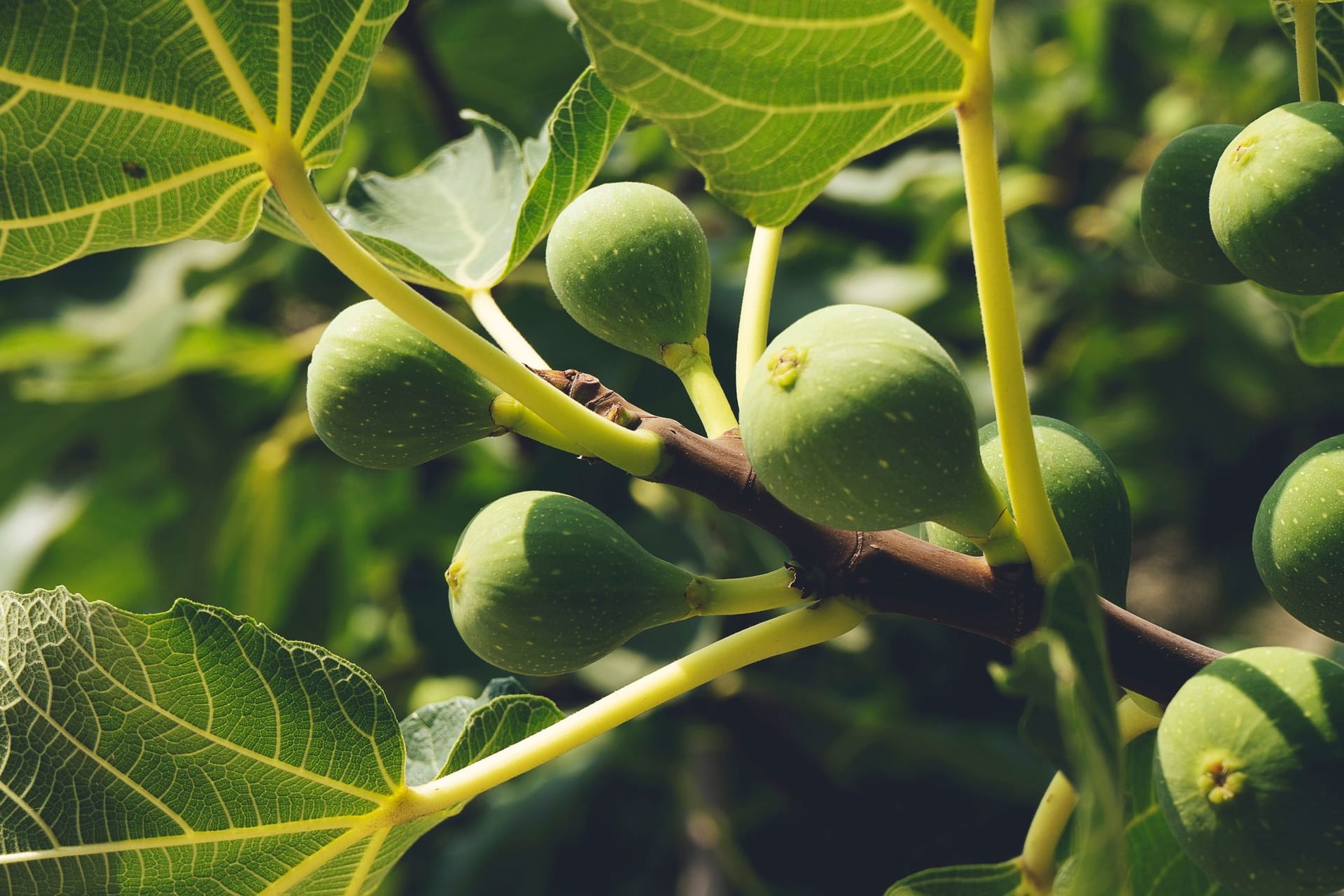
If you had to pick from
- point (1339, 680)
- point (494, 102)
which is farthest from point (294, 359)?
point (1339, 680)

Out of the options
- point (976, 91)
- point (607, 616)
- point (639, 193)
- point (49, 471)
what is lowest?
point (49, 471)

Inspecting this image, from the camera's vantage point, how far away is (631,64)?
80cm

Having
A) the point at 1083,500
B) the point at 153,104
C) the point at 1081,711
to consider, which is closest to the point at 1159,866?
the point at 1083,500

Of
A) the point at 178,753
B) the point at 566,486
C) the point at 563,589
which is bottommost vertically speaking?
the point at 566,486

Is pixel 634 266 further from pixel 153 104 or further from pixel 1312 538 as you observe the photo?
pixel 1312 538

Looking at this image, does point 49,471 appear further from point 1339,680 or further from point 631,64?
point 1339,680

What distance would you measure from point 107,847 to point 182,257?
1.90 metres

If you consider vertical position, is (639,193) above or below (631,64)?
below

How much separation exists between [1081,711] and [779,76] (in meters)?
0.48

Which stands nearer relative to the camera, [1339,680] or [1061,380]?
[1339,680]

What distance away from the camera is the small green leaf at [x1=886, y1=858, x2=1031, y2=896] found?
987 millimetres

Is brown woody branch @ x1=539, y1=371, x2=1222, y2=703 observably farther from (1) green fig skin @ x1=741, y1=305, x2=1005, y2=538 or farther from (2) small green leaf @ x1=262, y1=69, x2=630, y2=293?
(2) small green leaf @ x1=262, y1=69, x2=630, y2=293

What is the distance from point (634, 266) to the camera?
107 centimetres

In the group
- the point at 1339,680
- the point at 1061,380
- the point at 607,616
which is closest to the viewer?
the point at 1339,680
